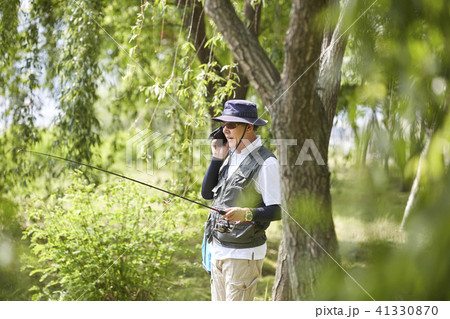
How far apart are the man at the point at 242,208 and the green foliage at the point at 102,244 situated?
82cm

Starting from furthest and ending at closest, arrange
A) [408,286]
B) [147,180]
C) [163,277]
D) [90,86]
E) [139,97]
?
[139,97]
[147,180]
[90,86]
[163,277]
[408,286]

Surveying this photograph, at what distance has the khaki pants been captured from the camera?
147 cm

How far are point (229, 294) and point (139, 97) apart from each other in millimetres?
2493

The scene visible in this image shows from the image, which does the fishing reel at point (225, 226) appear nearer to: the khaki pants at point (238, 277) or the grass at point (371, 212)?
the khaki pants at point (238, 277)

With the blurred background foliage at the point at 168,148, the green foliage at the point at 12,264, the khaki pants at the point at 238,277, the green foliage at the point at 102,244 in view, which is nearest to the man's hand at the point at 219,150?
the khaki pants at the point at 238,277

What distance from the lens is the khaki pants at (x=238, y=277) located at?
4.81 ft

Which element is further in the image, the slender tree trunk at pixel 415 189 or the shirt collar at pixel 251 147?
the shirt collar at pixel 251 147

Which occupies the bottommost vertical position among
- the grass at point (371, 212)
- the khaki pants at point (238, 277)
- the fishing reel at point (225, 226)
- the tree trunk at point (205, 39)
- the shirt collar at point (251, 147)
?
the khaki pants at point (238, 277)

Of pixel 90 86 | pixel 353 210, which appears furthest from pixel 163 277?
pixel 353 210

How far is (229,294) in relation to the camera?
4.83 feet

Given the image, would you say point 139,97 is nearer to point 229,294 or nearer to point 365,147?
point 229,294

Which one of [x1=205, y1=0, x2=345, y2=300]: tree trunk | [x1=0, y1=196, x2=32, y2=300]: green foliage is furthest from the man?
[x1=0, y1=196, x2=32, y2=300]: green foliage

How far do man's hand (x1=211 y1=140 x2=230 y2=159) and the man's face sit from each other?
0.27 feet

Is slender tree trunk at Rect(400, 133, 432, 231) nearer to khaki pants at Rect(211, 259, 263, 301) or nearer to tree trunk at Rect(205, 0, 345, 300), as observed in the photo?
tree trunk at Rect(205, 0, 345, 300)
